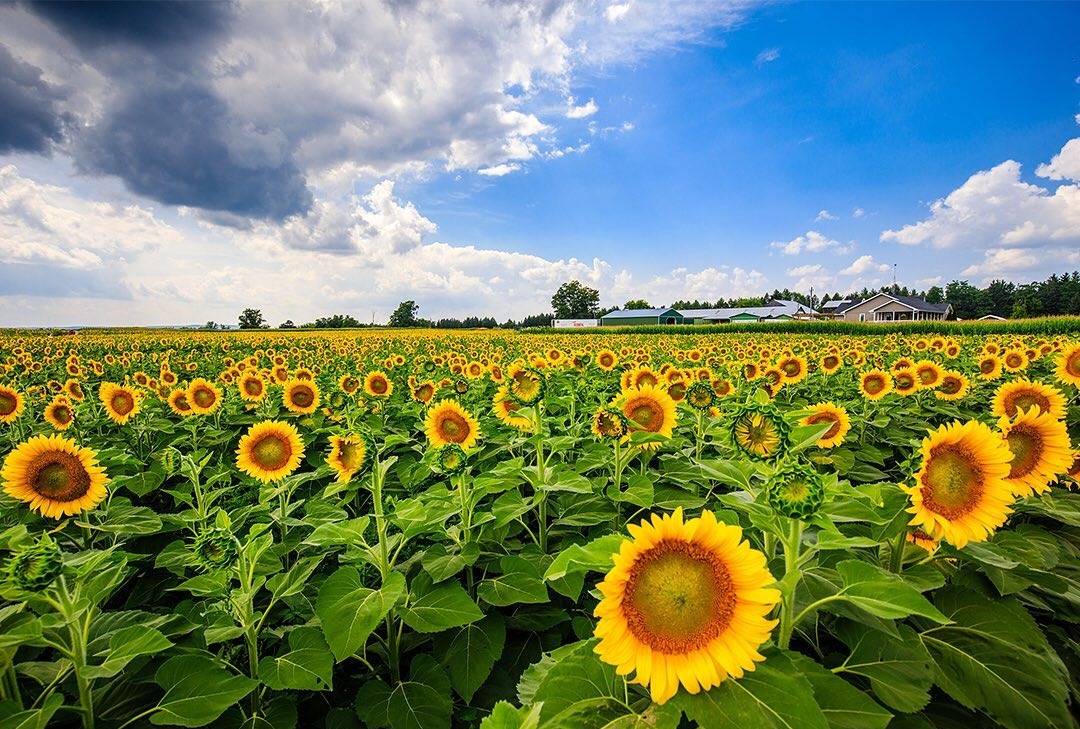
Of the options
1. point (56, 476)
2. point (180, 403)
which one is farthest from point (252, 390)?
point (56, 476)

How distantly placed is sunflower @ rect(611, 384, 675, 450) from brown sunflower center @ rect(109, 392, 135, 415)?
5.48 meters

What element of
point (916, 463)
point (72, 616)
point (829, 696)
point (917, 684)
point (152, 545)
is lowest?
point (152, 545)

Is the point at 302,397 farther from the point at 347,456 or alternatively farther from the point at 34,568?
the point at 34,568

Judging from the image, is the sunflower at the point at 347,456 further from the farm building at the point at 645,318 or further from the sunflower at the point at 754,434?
the farm building at the point at 645,318

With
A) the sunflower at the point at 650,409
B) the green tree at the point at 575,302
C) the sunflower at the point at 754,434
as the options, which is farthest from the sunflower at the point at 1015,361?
the green tree at the point at 575,302

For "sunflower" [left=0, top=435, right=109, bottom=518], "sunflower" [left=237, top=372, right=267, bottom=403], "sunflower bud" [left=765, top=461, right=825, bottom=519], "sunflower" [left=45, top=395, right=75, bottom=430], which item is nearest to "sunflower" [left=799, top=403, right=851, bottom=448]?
"sunflower bud" [left=765, top=461, right=825, bottom=519]

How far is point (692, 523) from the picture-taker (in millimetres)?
1323

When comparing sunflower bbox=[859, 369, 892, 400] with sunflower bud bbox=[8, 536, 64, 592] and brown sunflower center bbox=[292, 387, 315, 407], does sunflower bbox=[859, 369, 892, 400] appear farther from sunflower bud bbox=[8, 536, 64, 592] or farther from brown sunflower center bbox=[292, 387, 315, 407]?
sunflower bud bbox=[8, 536, 64, 592]

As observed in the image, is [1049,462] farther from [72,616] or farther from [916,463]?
[72,616]

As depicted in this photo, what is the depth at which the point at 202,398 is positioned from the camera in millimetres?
5789

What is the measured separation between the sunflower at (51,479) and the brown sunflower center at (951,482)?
4.06 metres

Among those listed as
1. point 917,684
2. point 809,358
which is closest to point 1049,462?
point 917,684

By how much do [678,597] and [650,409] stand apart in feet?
6.67

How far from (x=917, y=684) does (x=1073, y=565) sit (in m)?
1.67
